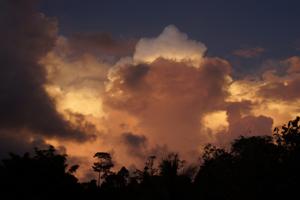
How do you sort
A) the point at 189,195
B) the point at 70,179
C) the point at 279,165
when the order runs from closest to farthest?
the point at 279,165 < the point at 189,195 < the point at 70,179

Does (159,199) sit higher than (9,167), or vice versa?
(9,167)

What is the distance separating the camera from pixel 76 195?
51219mm

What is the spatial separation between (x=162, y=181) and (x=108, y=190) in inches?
1356

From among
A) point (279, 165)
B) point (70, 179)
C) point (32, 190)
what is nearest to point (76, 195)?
point (70, 179)

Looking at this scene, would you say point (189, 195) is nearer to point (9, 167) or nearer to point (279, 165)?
point (279, 165)

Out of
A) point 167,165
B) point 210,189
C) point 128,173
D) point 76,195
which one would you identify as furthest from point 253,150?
point 128,173

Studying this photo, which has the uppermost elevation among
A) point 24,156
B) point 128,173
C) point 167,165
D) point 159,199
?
point 128,173

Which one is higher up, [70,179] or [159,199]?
[70,179]

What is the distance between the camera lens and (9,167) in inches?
1891

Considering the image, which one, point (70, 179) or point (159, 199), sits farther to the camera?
point (70, 179)

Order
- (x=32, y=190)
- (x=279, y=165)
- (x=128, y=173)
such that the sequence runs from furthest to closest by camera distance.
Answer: (x=128, y=173) → (x=32, y=190) → (x=279, y=165)

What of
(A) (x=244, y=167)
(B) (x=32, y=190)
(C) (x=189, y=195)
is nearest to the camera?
(A) (x=244, y=167)

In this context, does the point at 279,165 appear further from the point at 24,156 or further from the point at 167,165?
the point at 24,156

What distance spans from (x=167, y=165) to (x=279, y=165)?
863cm
